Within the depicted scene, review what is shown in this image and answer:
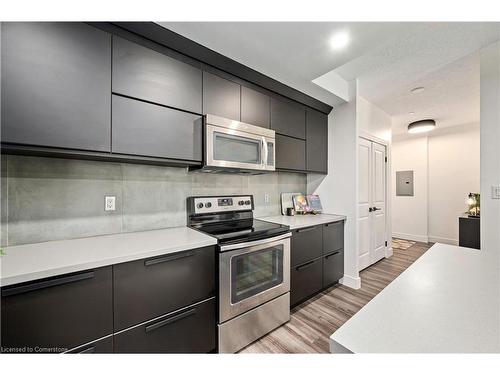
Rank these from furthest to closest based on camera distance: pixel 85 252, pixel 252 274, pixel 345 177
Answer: pixel 345 177
pixel 252 274
pixel 85 252

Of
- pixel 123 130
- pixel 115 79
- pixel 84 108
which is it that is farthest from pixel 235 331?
pixel 115 79

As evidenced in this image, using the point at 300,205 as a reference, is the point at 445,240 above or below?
below

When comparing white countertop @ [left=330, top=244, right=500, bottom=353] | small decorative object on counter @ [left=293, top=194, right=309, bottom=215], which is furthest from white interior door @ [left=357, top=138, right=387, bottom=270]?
white countertop @ [left=330, top=244, right=500, bottom=353]

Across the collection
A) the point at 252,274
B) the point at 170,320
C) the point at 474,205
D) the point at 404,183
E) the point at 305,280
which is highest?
the point at 404,183

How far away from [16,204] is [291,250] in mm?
1999

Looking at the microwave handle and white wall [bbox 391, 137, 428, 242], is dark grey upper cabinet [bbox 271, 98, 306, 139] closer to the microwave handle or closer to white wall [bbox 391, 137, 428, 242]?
the microwave handle

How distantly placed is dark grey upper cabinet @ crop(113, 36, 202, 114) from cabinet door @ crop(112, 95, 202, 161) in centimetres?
6

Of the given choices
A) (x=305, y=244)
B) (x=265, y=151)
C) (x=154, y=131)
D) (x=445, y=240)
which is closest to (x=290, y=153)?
(x=265, y=151)

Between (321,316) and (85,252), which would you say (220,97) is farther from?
(321,316)

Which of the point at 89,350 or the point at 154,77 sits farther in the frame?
the point at 154,77

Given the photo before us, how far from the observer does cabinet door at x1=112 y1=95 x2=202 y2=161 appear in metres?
1.29

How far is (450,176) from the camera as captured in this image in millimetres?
4262

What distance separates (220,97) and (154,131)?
64 cm
